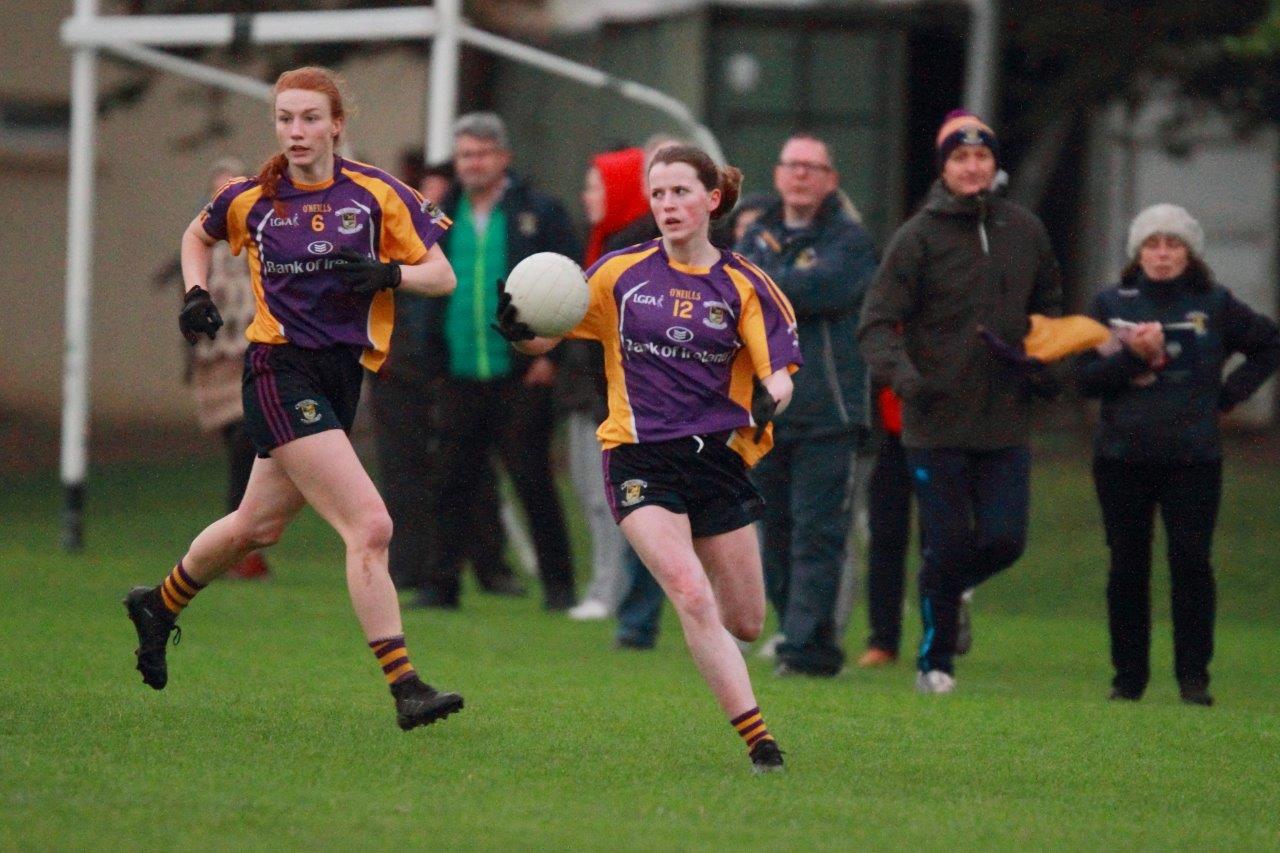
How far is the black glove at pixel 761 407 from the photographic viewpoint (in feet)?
21.8

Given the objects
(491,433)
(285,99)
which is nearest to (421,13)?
(491,433)

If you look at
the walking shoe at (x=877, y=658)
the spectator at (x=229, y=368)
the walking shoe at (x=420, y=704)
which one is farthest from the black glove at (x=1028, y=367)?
the spectator at (x=229, y=368)

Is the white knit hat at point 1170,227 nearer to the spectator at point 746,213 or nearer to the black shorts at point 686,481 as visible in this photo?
the spectator at point 746,213

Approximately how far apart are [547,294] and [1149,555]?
355 centimetres

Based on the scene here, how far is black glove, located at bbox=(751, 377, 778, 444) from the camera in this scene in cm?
665

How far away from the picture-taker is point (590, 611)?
38.8ft

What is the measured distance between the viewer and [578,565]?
48.5 ft

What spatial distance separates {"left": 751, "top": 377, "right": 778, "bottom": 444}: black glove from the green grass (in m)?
1.02

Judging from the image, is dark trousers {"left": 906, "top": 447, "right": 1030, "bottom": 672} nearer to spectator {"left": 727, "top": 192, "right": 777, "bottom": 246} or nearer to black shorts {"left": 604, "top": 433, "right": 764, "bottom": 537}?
spectator {"left": 727, "top": 192, "right": 777, "bottom": 246}

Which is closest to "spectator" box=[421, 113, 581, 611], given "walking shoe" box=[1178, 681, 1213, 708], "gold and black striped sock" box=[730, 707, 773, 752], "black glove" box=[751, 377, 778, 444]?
"walking shoe" box=[1178, 681, 1213, 708]

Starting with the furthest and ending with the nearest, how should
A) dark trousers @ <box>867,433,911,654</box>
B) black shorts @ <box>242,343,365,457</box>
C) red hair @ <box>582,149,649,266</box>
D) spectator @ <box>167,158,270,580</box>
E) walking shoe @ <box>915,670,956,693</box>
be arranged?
spectator @ <box>167,158,270,580</box>
red hair @ <box>582,149,649,266</box>
dark trousers @ <box>867,433,911,654</box>
walking shoe @ <box>915,670,956,693</box>
black shorts @ <box>242,343,365,457</box>

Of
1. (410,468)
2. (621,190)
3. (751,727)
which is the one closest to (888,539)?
(621,190)

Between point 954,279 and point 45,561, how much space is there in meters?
6.36

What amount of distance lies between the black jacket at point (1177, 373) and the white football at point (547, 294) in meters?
3.07
